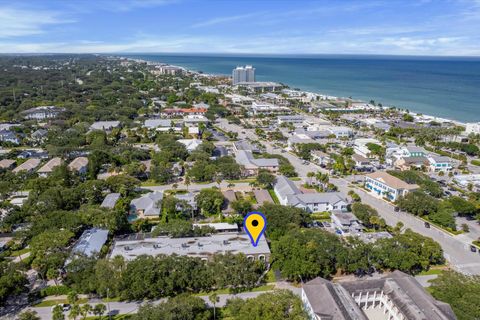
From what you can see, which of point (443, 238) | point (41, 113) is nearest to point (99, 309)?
point (443, 238)

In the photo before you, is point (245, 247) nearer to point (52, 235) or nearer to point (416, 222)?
point (52, 235)

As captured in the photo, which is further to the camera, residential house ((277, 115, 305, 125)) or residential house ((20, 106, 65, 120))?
residential house ((277, 115, 305, 125))

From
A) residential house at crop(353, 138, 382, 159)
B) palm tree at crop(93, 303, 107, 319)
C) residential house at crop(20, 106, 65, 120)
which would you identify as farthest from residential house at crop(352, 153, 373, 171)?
residential house at crop(20, 106, 65, 120)

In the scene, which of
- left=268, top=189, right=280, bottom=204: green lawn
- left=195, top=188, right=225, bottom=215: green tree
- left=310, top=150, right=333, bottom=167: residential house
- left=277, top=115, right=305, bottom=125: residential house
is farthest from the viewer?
left=277, top=115, right=305, bottom=125: residential house

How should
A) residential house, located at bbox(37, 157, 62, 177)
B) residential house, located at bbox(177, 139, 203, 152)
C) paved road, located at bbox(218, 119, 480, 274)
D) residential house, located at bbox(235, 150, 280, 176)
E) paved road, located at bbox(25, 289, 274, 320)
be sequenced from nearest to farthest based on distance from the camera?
paved road, located at bbox(25, 289, 274, 320) < paved road, located at bbox(218, 119, 480, 274) < residential house, located at bbox(37, 157, 62, 177) < residential house, located at bbox(235, 150, 280, 176) < residential house, located at bbox(177, 139, 203, 152)

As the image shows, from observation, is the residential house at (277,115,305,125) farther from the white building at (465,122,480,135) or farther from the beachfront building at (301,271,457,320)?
the beachfront building at (301,271,457,320)

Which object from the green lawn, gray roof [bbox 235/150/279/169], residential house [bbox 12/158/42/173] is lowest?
the green lawn

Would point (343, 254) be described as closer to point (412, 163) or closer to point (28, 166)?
point (412, 163)
